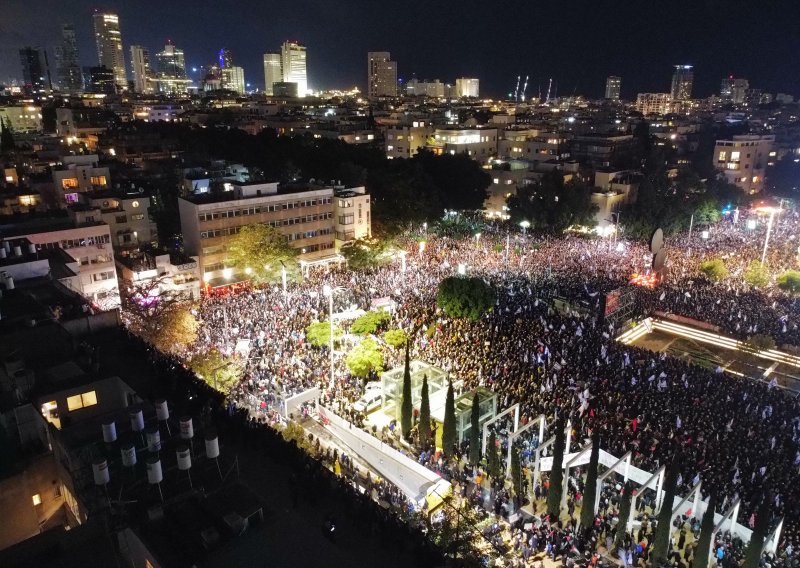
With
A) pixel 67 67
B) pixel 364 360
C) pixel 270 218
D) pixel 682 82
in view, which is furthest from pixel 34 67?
pixel 682 82

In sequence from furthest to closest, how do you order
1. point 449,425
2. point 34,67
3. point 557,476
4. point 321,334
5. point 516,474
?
point 34,67
point 321,334
point 449,425
point 516,474
point 557,476

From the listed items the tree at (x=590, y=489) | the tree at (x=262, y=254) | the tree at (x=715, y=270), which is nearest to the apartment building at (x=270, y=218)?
the tree at (x=262, y=254)

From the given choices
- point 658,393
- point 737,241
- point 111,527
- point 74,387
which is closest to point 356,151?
point 737,241

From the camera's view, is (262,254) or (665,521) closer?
(665,521)

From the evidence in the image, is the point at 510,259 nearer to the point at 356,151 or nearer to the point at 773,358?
the point at 773,358

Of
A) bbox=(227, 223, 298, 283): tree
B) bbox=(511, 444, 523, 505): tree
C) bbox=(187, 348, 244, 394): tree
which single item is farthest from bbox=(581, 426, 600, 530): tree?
bbox=(227, 223, 298, 283): tree

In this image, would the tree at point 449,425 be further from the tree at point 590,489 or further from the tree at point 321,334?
the tree at point 321,334

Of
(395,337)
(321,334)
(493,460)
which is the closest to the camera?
(493,460)

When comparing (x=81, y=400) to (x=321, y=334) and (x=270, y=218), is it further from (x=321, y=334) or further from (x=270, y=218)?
(x=270, y=218)
